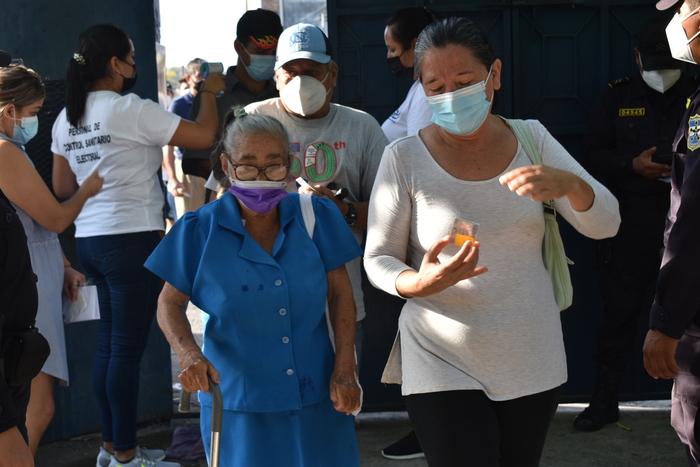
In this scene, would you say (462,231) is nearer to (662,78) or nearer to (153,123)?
(153,123)

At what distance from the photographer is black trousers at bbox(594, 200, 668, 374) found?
4.76m

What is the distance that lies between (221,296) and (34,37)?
116 inches

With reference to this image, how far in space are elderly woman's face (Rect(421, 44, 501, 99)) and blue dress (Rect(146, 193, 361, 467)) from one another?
685 mm

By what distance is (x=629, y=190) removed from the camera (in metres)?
4.79

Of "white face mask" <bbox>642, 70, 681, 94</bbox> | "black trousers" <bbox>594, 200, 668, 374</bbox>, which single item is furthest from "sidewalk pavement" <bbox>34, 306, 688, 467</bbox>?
"white face mask" <bbox>642, 70, 681, 94</bbox>

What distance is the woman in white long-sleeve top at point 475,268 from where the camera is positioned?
2592 mm

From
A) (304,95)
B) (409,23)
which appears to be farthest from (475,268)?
(409,23)

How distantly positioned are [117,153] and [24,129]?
56 centimetres

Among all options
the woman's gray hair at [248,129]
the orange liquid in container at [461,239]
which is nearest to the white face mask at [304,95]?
the woman's gray hair at [248,129]

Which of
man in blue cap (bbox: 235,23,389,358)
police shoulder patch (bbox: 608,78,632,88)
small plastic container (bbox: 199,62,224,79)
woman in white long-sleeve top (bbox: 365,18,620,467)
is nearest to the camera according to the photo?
woman in white long-sleeve top (bbox: 365,18,620,467)

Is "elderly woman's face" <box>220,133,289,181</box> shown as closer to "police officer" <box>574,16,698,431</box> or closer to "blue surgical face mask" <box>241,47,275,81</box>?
"blue surgical face mask" <box>241,47,275,81</box>

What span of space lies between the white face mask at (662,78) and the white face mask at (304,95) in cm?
203

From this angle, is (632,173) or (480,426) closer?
(480,426)

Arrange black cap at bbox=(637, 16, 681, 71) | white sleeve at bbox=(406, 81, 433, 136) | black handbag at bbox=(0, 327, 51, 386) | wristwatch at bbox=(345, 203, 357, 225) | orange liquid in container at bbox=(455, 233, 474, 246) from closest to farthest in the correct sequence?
black handbag at bbox=(0, 327, 51, 386)
orange liquid in container at bbox=(455, 233, 474, 246)
wristwatch at bbox=(345, 203, 357, 225)
white sleeve at bbox=(406, 81, 433, 136)
black cap at bbox=(637, 16, 681, 71)
